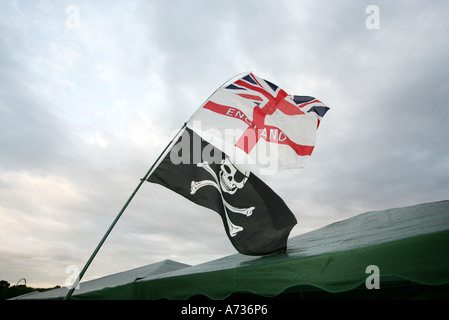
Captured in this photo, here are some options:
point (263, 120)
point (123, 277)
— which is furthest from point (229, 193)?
point (123, 277)

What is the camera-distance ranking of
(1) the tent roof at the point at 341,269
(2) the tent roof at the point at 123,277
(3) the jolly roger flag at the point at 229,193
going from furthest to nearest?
1. (2) the tent roof at the point at 123,277
2. (3) the jolly roger flag at the point at 229,193
3. (1) the tent roof at the point at 341,269

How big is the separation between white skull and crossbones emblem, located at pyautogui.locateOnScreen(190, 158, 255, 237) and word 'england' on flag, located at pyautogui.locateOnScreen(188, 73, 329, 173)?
37cm

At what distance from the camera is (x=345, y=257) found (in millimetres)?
2602

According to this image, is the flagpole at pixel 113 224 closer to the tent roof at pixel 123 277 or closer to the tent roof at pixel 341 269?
the tent roof at pixel 341 269

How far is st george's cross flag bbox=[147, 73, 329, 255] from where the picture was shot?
3738mm

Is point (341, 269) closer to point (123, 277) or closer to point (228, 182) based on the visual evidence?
point (228, 182)

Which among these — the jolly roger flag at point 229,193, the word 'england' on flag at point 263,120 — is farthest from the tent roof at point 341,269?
the word 'england' on flag at point 263,120

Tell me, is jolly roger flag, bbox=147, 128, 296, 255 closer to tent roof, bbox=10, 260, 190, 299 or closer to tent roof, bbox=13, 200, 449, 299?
tent roof, bbox=13, 200, 449, 299

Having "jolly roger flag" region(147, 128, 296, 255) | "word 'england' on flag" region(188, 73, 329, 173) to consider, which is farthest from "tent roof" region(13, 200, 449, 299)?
"word 'england' on flag" region(188, 73, 329, 173)

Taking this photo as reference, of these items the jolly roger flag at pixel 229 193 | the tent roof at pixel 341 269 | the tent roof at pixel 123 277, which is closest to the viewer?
the tent roof at pixel 341 269

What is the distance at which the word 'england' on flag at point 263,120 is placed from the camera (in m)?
4.28

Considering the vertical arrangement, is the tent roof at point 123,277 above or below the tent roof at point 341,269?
below

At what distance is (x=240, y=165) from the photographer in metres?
4.24
